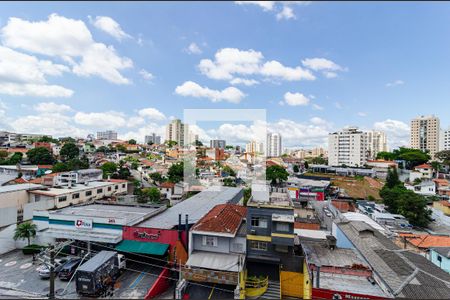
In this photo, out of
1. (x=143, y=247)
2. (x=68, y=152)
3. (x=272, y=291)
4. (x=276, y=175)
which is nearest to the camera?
(x=272, y=291)

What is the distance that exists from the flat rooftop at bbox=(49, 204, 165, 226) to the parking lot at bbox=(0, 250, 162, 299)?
99.3 inches

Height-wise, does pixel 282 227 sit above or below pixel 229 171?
above

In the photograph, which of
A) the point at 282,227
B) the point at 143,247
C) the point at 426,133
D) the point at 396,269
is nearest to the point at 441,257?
the point at 396,269

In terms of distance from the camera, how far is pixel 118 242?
41.8 ft

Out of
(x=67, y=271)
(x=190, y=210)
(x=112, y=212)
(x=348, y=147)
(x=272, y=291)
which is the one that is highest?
(x=348, y=147)

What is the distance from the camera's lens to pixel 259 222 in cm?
1105

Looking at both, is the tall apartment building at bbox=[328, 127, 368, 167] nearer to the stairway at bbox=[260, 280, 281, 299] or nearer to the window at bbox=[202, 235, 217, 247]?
the stairway at bbox=[260, 280, 281, 299]

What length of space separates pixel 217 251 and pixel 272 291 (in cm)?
294

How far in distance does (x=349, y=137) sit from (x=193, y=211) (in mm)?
53393

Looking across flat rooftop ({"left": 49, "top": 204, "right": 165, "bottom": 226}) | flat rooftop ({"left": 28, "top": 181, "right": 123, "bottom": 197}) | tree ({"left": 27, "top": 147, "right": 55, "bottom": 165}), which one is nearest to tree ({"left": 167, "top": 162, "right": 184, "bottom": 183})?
flat rooftop ({"left": 28, "top": 181, "right": 123, "bottom": 197})

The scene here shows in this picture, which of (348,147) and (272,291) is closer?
(272,291)

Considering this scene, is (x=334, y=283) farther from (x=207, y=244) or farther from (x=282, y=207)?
(x=207, y=244)

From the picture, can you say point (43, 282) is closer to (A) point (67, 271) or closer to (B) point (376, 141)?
(A) point (67, 271)

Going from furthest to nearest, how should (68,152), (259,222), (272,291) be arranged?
(68,152) → (259,222) → (272,291)
